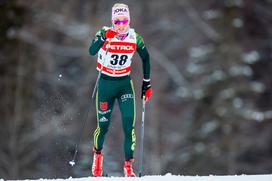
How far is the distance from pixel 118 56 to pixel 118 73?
0.26 metres

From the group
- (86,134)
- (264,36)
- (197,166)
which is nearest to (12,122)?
(86,134)

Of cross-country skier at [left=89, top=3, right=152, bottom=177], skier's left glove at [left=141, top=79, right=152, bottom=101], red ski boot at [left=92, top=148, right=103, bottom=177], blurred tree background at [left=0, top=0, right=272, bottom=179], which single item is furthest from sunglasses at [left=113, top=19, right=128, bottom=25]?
blurred tree background at [left=0, top=0, right=272, bottom=179]

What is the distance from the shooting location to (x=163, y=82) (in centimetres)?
3834

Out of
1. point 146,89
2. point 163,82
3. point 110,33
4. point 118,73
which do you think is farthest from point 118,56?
point 163,82

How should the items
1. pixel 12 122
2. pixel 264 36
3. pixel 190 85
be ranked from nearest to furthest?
pixel 12 122, pixel 190 85, pixel 264 36

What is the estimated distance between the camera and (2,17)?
39531mm

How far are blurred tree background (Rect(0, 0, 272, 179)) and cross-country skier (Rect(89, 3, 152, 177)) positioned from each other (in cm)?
1724

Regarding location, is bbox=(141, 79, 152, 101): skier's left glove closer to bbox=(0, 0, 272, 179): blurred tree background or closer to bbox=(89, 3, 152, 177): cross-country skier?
bbox=(89, 3, 152, 177): cross-country skier

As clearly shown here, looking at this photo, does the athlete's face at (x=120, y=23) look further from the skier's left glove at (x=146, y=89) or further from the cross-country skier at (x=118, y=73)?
the skier's left glove at (x=146, y=89)

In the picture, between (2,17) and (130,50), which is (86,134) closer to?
(2,17)

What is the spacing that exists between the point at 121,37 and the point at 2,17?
2839cm

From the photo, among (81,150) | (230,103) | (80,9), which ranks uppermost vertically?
(80,9)

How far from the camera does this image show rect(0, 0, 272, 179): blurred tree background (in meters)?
33.4

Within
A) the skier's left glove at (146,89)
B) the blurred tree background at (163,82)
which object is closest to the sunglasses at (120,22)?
the skier's left glove at (146,89)
